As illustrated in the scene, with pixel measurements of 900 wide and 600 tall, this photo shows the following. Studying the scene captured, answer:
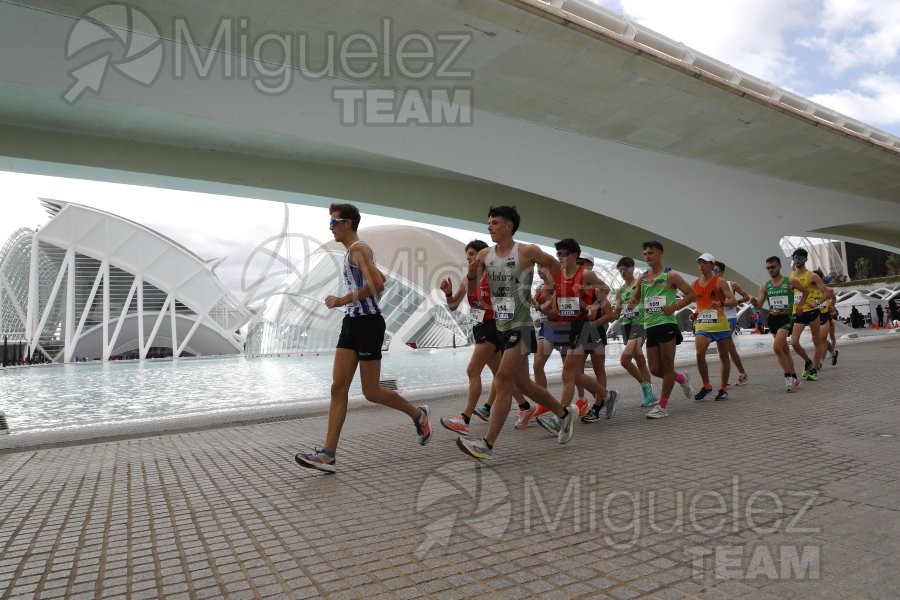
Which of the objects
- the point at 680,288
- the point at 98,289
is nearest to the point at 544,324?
the point at 680,288

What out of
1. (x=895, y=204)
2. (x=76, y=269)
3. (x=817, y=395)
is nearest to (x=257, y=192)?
(x=817, y=395)

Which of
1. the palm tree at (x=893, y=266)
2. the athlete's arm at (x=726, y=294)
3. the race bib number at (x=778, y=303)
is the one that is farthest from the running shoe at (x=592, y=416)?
the palm tree at (x=893, y=266)

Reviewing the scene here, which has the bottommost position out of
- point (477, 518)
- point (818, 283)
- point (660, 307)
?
point (477, 518)

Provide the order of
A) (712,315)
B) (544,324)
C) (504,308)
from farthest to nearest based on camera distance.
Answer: (712,315) < (544,324) < (504,308)

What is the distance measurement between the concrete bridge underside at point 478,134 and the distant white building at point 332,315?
78.9 ft

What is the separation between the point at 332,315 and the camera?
42625mm

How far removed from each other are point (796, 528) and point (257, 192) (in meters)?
11.3

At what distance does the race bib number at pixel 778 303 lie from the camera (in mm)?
8398

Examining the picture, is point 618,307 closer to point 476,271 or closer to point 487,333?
point 487,333

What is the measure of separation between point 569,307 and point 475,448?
7.88 feet

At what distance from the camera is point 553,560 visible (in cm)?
240

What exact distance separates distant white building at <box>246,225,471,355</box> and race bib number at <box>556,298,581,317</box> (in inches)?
1284

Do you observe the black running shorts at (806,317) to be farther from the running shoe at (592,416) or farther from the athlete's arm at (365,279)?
the athlete's arm at (365,279)

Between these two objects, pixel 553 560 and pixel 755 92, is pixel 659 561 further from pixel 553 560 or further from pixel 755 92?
pixel 755 92
